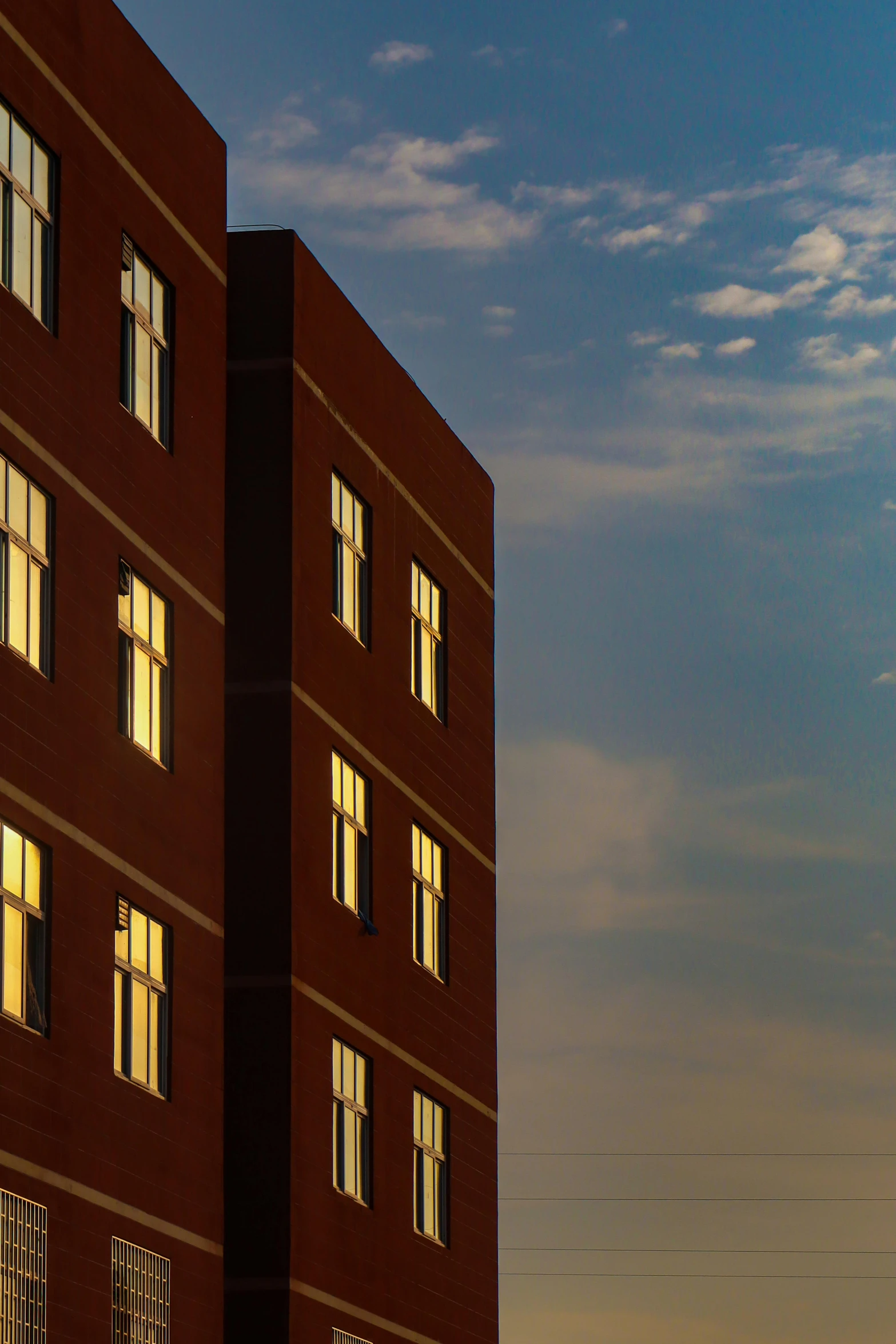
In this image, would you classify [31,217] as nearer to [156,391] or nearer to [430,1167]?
[156,391]

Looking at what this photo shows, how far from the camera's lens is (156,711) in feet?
85.0

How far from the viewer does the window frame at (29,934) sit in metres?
21.8

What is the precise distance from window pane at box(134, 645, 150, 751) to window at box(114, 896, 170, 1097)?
6.49 ft

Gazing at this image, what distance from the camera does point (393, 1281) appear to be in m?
31.1

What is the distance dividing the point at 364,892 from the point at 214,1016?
5319 millimetres

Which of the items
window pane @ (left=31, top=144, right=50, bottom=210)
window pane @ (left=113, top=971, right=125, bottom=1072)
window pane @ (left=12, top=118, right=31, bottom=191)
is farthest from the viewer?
window pane @ (left=113, top=971, right=125, bottom=1072)

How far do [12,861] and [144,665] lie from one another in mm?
4173

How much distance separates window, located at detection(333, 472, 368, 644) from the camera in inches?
1248

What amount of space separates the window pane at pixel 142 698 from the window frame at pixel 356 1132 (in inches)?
249

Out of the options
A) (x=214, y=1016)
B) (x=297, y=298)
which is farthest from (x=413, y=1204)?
(x=297, y=298)

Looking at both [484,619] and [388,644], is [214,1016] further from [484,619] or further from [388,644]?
[484,619]

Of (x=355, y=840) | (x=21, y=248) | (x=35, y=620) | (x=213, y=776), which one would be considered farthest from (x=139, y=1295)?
(x=21, y=248)

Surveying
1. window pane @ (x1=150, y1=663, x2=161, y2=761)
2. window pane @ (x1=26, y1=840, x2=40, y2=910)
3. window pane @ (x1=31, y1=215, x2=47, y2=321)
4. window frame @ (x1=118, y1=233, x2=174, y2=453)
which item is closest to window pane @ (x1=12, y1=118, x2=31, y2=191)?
window pane @ (x1=31, y1=215, x2=47, y2=321)

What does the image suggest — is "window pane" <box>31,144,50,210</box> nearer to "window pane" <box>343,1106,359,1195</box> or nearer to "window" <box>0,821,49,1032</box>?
"window" <box>0,821,49,1032</box>
